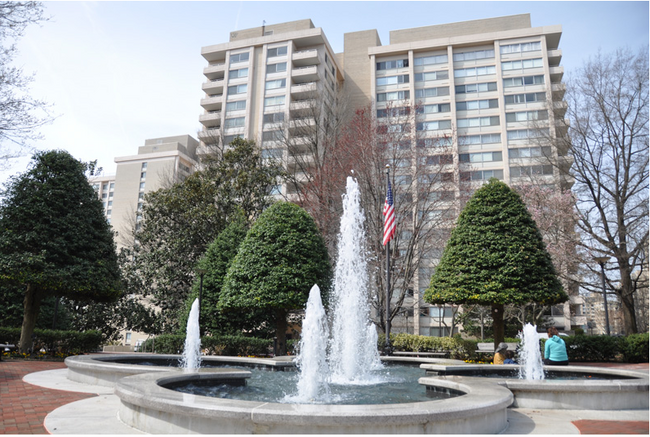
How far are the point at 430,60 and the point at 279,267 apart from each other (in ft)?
142

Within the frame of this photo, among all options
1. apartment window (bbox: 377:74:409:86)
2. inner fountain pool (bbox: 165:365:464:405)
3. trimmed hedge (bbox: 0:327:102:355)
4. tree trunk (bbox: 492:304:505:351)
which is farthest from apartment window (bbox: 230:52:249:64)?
inner fountain pool (bbox: 165:365:464:405)

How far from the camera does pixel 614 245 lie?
20.4m

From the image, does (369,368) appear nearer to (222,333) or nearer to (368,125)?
(222,333)

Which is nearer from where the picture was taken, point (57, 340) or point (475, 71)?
point (57, 340)

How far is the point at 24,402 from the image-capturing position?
284 inches

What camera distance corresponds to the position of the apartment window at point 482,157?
156 feet

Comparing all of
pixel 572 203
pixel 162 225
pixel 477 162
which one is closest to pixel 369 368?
pixel 572 203

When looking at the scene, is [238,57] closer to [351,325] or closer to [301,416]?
[351,325]

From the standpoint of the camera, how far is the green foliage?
1431 cm

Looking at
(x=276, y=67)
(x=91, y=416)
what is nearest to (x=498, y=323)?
(x=91, y=416)

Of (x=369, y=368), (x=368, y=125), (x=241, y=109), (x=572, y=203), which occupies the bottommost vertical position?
(x=369, y=368)

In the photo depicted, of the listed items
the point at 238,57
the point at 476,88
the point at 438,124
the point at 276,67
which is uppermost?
the point at 238,57

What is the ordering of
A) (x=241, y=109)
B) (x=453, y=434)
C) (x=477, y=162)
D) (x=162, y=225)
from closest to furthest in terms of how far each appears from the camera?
(x=453, y=434), (x=162, y=225), (x=477, y=162), (x=241, y=109)

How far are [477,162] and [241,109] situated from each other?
1111 inches
